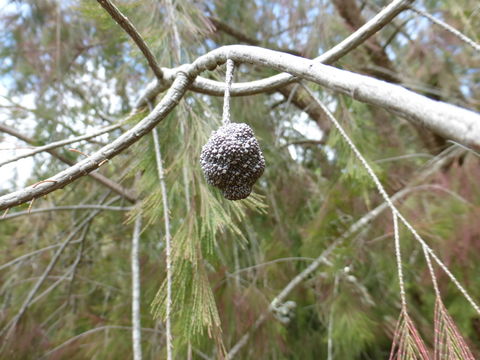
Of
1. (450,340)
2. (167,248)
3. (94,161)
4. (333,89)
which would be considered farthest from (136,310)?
(333,89)

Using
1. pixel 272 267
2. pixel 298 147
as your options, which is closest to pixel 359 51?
pixel 298 147

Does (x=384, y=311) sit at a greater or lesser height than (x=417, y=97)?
lesser

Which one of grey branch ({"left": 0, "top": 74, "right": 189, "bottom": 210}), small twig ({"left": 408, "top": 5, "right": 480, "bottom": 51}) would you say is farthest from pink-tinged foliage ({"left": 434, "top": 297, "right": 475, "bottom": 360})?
grey branch ({"left": 0, "top": 74, "right": 189, "bottom": 210})

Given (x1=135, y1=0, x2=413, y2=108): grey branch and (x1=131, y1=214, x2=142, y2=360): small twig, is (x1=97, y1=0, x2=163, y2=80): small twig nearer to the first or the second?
(x1=135, y1=0, x2=413, y2=108): grey branch

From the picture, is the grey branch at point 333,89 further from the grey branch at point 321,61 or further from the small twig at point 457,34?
the small twig at point 457,34

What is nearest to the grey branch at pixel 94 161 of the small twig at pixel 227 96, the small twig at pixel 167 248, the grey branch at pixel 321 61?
the grey branch at pixel 321 61

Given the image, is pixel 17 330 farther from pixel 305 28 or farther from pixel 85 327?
pixel 305 28
